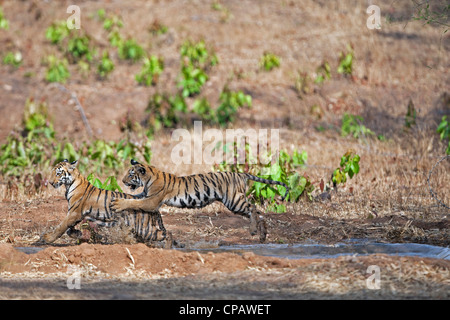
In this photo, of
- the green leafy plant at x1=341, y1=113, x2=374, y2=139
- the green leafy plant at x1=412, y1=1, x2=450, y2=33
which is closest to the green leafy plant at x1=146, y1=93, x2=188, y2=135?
the green leafy plant at x1=341, y1=113, x2=374, y2=139

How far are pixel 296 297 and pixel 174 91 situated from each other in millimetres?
13334

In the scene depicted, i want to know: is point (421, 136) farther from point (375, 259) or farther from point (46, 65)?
point (46, 65)

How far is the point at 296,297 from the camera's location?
473 centimetres

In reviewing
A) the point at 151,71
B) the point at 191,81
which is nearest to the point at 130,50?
the point at 151,71

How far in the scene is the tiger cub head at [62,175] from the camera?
681 centimetres

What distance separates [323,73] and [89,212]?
1246 cm

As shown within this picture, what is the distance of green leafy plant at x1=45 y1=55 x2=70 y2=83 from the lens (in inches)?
711

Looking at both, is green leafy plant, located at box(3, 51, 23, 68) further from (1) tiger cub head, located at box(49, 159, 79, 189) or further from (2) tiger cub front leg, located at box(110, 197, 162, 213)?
(2) tiger cub front leg, located at box(110, 197, 162, 213)

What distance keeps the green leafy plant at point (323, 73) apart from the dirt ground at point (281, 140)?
21cm

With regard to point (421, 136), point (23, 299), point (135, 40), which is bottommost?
point (23, 299)

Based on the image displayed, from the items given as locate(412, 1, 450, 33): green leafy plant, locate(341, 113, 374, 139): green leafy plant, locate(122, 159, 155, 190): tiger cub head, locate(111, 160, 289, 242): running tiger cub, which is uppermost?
locate(412, 1, 450, 33): green leafy plant

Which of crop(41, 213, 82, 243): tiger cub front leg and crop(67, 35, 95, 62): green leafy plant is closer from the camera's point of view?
crop(41, 213, 82, 243): tiger cub front leg

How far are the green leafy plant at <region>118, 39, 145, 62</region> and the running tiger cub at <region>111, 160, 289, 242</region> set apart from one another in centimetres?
1335

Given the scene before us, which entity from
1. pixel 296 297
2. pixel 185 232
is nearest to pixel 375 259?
pixel 296 297
